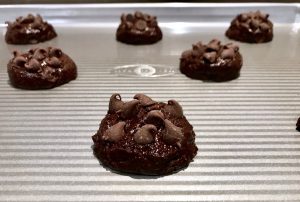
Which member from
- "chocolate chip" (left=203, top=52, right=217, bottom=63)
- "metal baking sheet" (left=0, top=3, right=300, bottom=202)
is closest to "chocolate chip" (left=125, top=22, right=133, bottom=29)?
"metal baking sheet" (left=0, top=3, right=300, bottom=202)

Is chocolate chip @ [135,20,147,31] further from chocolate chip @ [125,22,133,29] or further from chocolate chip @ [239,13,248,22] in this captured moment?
chocolate chip @ [239,13,248,22]

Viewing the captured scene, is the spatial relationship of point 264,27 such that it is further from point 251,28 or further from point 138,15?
point 138,15

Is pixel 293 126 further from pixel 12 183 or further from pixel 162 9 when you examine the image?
pixel 162 9

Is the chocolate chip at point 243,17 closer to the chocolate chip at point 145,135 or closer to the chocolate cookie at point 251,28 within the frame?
the chocolate cookie at point 251,28

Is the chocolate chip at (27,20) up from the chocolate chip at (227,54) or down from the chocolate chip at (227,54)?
down

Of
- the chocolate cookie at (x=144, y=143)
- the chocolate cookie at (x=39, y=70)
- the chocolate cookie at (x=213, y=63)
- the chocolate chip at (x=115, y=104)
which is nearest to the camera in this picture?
the chocolate cookie at (x=144, y=143)

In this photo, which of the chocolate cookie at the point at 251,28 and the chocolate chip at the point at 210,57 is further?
the chocolate cookie at the point at 251,28

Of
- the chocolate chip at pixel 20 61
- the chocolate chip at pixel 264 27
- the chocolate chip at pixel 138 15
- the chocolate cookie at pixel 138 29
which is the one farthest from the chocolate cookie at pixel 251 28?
the chocolate chip at pixel 20 61
